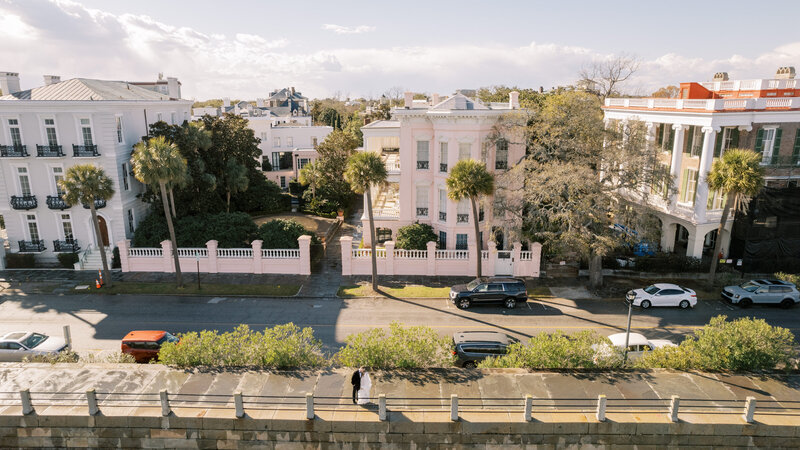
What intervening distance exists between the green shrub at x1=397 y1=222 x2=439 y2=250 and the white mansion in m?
18.8

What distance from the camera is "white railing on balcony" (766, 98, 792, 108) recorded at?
28.9 metres

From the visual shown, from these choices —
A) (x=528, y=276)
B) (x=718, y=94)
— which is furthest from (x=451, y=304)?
(x=718, y=94)

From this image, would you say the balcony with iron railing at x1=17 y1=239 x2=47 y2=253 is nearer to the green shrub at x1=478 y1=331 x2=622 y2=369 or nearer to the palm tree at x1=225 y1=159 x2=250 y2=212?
the palm tree at x1=225 y1=159 x2=250 y2=212

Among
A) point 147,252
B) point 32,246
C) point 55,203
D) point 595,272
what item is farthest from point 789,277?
point 32,246

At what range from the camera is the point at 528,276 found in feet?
101

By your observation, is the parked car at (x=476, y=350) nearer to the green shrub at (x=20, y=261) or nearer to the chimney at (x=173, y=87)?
the green shrub at (x=20, y=261)

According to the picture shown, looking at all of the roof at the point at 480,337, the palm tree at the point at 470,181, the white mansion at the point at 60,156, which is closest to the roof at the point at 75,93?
the white mansion at the point at 60,156

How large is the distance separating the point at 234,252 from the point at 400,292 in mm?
11211

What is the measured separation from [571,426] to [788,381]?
8.14 meters

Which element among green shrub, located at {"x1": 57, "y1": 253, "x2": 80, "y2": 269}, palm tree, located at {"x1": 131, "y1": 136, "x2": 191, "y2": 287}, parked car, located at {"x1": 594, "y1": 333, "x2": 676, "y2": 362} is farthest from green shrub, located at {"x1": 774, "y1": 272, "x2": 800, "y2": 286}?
green shrub, located at {"x1": 57, "y1": 253, "x2": 80, "y2": 269}

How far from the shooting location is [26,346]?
2041cm

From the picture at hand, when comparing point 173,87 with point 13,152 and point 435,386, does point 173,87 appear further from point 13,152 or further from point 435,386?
point 435,386

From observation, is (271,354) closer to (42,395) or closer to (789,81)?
(42,395)

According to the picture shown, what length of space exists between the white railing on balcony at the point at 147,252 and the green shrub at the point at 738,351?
92.0 ft
